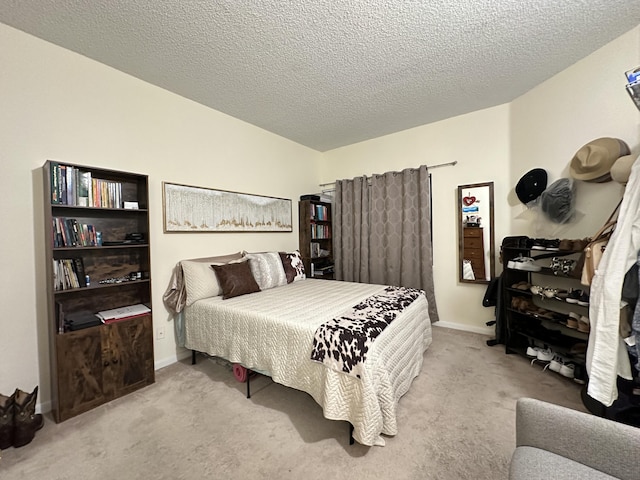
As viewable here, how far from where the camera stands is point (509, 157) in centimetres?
286

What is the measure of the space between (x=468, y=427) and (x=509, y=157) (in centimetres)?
276

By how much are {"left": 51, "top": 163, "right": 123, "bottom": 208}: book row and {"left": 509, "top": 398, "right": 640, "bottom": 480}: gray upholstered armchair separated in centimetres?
279

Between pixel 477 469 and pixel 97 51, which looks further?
pixel 97 51

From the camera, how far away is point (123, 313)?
1.99 metres

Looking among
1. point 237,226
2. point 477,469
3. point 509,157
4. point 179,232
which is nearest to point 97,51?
point 179,232

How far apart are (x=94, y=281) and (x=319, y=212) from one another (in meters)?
2.86

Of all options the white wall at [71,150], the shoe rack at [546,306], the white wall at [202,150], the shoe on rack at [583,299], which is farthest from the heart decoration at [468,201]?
the white wall at [71,150]

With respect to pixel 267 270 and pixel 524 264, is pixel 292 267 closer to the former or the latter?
pixel 267 270

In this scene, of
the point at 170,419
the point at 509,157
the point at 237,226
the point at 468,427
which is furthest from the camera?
the point at 237,226

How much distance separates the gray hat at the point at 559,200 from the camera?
7.23 ft

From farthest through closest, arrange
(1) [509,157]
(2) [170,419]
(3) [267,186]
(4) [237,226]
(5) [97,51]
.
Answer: (3) [267,186] → (4) [237,226] → (1) [509,157] → (5) [97,51] → (2) [170,419]

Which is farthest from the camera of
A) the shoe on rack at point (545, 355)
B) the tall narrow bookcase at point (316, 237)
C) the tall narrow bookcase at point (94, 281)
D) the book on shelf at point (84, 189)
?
the tall narrow bookcase at point (316, 237)

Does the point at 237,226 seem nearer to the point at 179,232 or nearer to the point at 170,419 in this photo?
the point at 179,232

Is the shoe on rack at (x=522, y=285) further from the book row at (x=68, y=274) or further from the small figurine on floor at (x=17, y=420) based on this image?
the small figurine on floor at (x=17, y=420)
